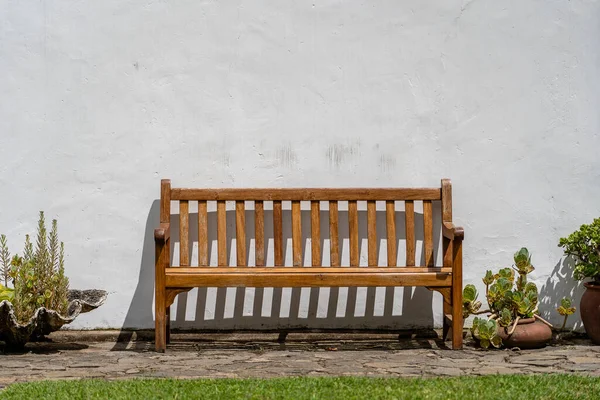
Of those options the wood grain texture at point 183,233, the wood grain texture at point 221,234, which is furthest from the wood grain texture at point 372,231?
the wood grain texture at point 183,233

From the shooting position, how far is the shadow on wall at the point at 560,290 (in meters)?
5.66

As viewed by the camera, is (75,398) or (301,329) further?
(301,329)

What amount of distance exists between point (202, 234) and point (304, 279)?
33.6 inches

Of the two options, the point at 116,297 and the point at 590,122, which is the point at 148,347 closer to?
the point at 116,297

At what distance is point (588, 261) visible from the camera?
214 inches

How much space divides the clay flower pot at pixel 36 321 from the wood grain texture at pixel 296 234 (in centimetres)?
130

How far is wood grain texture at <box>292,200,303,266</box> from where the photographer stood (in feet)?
17.9

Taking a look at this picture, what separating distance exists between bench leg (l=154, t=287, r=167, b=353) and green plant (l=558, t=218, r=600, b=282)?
2716 millimetres

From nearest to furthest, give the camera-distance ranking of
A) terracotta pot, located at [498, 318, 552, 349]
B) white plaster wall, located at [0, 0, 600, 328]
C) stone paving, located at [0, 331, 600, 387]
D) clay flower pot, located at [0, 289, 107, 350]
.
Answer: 1. stone paving, located at [0, 331, 600, 387]
2. clay flower pot, located at [0, 289, 107, 350]
3. terracotta pot, located at [498, 318, 552, 349]
4. white plaster wall, located at [0, 0, 600, 328]

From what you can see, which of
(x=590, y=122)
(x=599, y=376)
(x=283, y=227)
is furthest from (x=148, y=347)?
(x=590, y=122)

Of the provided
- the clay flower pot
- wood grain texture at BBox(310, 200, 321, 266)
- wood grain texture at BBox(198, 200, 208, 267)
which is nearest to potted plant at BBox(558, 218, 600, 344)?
wood grain texture at BBox(310, 200, 321, 266)

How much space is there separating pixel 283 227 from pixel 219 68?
121 cm

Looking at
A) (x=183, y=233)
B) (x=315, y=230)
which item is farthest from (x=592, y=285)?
(x=183, y=233)

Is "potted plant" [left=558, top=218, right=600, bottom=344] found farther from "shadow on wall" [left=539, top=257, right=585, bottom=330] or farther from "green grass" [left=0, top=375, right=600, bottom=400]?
"green grass" [left=0, top=375, right=600, bottom=400]
